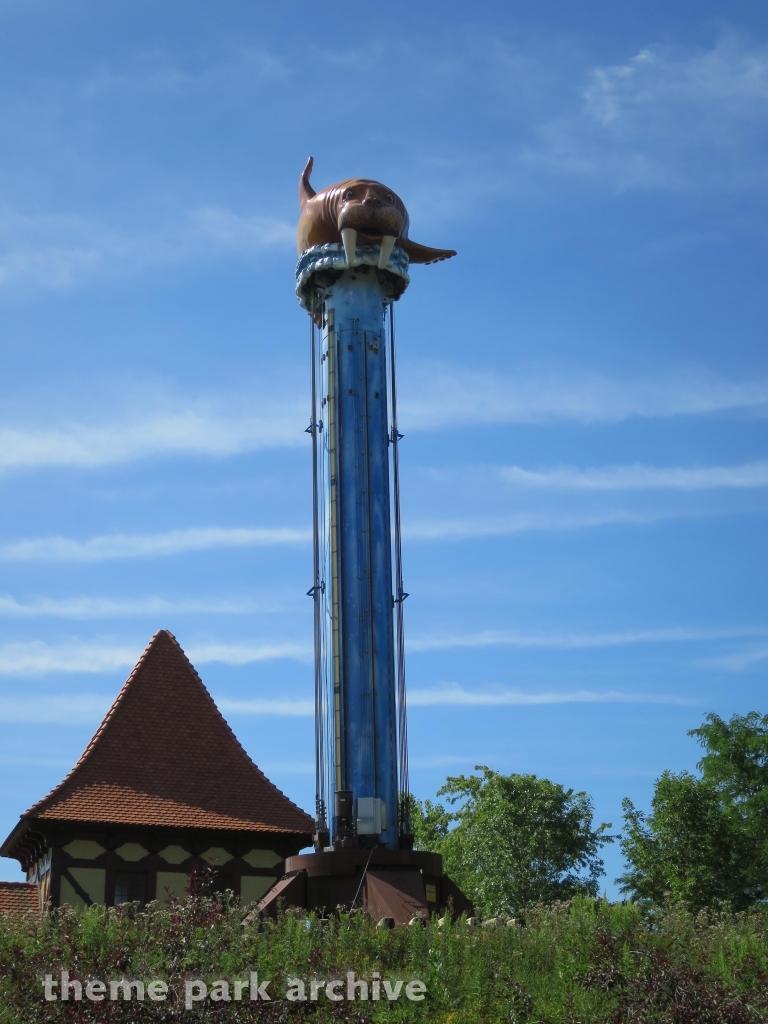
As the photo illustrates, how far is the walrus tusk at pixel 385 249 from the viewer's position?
28.7m

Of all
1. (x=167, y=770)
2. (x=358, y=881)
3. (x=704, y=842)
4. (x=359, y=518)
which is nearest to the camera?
(x=358, y=881)

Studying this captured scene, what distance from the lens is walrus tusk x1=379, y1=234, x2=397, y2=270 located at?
94.3 feet

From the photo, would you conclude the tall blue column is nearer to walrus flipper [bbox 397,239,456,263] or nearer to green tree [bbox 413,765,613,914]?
walrus flipper [bbox 397,239,456,263]

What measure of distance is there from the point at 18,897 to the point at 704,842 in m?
19.8

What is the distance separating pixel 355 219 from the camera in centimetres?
2873

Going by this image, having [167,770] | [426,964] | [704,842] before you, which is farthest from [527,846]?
[426,964]

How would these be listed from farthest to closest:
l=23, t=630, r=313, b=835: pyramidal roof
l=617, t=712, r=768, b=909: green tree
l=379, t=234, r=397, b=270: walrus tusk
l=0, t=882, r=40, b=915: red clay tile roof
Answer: l=617, t=712, r=768, b=909: green tree < l=0, t=882, r=40, b=915: red clay tile roof < l=379, t=234, r=397, b=270: walrus tusk < l=23, t=630, r=313, b=835: pyramidal roof

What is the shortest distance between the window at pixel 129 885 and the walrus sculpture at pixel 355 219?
45.4 feet

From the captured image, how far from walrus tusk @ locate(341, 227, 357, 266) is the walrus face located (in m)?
0.14

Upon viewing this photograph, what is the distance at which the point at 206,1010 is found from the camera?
14.2 m

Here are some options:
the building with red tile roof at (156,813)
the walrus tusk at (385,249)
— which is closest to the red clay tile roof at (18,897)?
the building with red tile roof at (156,813)

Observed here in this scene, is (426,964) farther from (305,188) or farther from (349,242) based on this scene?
(305,188)

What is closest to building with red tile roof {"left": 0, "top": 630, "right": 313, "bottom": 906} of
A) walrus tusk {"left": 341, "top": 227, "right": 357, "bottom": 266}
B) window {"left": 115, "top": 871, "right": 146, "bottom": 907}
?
window {"left": 115, "top": 871, "right": 146, "bottom": 907}

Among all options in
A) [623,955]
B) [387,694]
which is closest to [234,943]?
[623,955]
